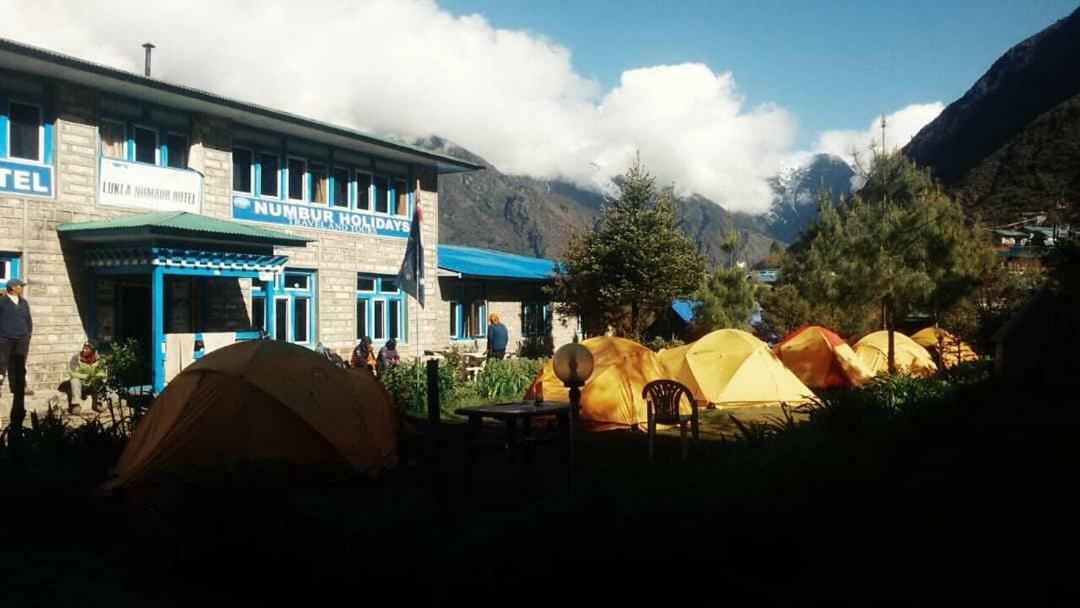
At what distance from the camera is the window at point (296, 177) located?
1894 cm

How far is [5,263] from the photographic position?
45.8 feet

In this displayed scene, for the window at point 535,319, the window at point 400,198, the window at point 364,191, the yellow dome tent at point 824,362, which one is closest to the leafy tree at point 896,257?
the yellow dome tent at point 824,362

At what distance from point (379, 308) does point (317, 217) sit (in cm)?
292

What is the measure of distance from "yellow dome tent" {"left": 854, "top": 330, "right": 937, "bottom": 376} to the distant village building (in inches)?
371

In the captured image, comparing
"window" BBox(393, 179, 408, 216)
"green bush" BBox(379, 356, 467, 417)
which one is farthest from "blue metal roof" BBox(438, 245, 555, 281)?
"green bush" BBox(379, 356, 467, 417)

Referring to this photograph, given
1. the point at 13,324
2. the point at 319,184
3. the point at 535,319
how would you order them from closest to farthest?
the point at 13,324 < the point at 319,184 < the point at 535,319

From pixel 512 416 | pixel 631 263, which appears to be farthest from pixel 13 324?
pixel 631 263

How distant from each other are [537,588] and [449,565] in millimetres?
527

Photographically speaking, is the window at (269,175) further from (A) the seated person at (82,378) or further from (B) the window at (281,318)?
(A) the seated person at (82,378)

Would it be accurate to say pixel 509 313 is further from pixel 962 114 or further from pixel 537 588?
pixel 962 114

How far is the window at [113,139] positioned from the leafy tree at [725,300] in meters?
13.6

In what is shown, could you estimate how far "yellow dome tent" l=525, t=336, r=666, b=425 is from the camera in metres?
12.3

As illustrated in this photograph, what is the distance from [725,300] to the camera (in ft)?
73.8

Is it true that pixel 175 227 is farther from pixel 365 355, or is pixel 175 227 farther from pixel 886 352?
pixel 886 352
